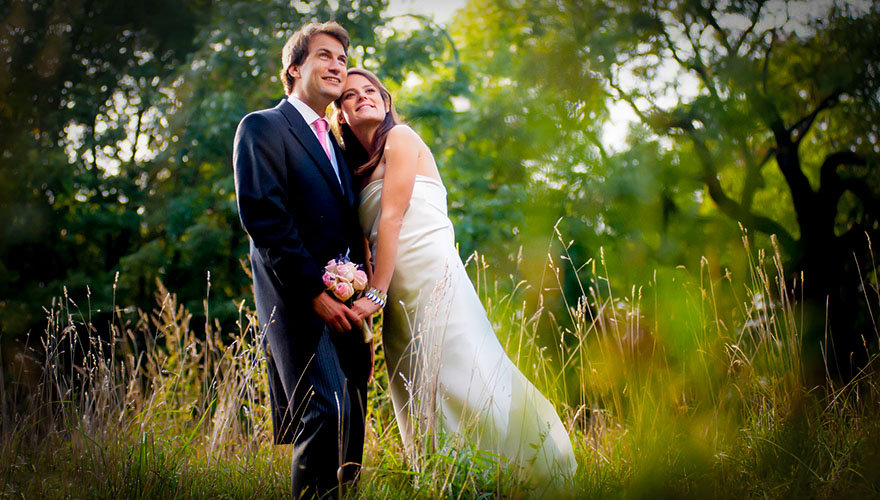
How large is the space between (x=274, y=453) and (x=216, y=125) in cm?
534

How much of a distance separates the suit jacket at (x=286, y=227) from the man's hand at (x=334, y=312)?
25 mm

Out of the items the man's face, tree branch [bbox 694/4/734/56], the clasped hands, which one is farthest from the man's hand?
tree branch [bbox 694/4/734/56]

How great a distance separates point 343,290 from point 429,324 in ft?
1.05

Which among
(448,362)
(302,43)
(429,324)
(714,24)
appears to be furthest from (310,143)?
(714,24)

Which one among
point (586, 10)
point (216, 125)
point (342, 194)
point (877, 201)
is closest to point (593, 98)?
point (877, 201)

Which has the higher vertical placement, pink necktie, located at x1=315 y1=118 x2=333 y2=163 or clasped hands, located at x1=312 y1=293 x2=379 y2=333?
pink necktie, located at x1=315 y1=118 x2=333 y2=163

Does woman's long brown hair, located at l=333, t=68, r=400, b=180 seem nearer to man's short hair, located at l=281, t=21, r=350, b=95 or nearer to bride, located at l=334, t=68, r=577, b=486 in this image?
bride, located at l=334, t=68, r=577, b=486

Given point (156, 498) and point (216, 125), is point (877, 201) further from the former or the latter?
point (216, 125)

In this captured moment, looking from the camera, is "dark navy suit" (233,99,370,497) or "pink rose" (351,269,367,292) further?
"pink rose" (351,269,367,292)

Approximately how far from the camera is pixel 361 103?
2.37 m

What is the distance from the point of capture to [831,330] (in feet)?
2.03

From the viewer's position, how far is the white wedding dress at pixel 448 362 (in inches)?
79.4

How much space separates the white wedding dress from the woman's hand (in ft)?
0.38

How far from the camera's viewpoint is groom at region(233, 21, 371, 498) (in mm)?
1919
